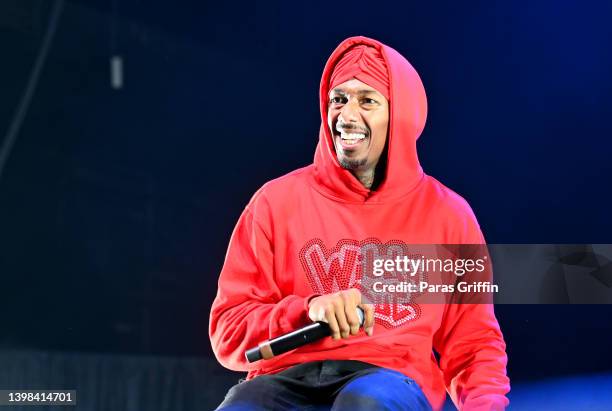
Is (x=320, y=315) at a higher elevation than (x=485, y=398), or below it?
higher

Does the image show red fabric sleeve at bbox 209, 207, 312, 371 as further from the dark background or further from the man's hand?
the dark background

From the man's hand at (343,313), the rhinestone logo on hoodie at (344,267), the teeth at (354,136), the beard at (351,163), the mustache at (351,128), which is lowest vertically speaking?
the man's hand at (343,313)

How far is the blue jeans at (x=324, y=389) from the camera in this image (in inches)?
61.9

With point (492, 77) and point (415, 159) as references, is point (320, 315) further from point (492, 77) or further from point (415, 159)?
point (492, 77)

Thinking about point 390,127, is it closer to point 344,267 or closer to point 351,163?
point 351,163

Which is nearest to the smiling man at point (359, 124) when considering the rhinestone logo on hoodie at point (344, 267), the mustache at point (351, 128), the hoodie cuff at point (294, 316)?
the mustache at point (351, 128)

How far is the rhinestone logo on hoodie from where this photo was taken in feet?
5.94

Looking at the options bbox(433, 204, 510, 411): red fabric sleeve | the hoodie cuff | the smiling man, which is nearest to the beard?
the smiling man

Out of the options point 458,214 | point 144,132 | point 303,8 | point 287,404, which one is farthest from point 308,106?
point 287,404

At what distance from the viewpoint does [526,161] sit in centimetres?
223

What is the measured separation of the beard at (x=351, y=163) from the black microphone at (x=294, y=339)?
430 millimetres

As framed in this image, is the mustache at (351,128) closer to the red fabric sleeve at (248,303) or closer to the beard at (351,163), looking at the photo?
the beard at (351,163)

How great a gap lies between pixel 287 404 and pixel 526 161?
929 millimetres

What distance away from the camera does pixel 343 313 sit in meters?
1.51
